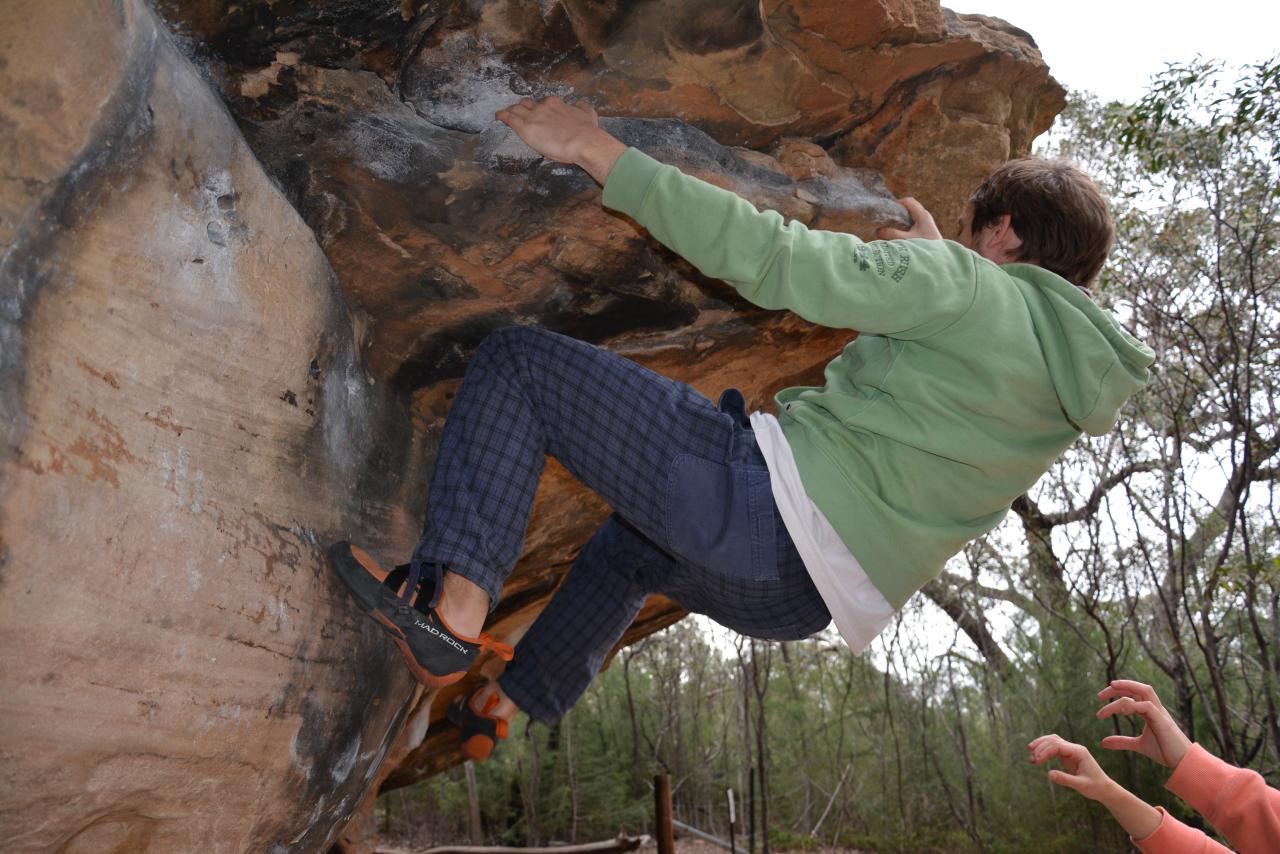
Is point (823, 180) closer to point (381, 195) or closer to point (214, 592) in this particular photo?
point (381, 195)

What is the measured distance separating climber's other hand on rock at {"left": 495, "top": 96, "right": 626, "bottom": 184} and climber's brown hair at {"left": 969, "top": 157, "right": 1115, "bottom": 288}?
104 centimetres

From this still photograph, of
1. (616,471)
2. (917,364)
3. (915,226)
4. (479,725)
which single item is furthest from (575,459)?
(915,226)

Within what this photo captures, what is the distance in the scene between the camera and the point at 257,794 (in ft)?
7.95

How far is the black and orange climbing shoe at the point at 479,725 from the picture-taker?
3102 millimetres

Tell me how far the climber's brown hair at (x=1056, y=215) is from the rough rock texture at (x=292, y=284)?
76 centimetres

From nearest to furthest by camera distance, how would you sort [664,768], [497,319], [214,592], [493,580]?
[214,592]
[493,580]
[497,319]
[664,768]

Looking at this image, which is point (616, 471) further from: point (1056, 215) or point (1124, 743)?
point (1124, 743)

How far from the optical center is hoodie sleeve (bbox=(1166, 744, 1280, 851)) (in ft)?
8.02

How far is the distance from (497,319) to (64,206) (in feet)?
4.67

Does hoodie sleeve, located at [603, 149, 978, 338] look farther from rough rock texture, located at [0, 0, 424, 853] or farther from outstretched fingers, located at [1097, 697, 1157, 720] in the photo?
outstretched fingers, located at [1097, 697, 1157, 720]

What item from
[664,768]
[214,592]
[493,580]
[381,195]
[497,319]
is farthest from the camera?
[664,768]

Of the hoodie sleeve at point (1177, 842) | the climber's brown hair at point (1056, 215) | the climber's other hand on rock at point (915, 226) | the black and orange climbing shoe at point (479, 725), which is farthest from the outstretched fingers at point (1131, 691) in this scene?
the black and orange climbing shoe at point (479, 725)

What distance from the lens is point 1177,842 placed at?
101 inches

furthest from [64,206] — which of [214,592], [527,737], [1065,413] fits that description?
[527,737]
